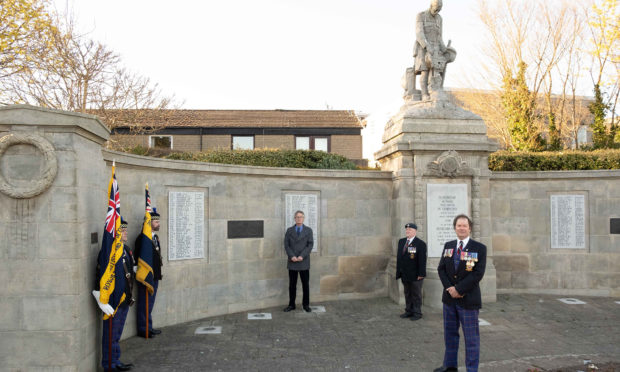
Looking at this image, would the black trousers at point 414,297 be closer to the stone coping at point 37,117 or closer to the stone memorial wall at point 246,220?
the stone memorial wall at point 246,220

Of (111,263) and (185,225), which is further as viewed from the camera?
(185,225)

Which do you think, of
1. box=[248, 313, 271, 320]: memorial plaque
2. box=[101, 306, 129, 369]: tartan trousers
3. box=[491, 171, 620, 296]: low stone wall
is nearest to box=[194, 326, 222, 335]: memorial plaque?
box=[248, 313, 271, 320]: memorial plaque

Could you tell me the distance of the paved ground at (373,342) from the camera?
212 inches

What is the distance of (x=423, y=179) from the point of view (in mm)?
8719

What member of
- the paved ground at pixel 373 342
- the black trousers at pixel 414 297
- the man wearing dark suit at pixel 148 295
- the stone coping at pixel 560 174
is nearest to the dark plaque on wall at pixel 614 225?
A: the stone coping at pixel 560 174

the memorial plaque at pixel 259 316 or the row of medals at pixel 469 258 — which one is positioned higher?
the row of medals at pixel 469 258

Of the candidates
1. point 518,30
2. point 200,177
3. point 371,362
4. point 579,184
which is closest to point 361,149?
point 518,30

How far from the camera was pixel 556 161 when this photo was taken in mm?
11648

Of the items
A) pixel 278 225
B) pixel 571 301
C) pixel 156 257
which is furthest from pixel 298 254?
pixel 571 301

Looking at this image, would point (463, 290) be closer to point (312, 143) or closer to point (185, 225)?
point (185, 225)

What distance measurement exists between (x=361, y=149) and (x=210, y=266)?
17794mm

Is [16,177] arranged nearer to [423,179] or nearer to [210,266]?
[210,266]

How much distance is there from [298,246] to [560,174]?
6.21 meters

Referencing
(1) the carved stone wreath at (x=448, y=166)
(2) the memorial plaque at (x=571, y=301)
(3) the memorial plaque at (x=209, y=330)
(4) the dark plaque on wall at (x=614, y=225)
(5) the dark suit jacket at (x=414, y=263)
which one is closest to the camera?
(3) the memorial plaque at (x=209, y=330)
